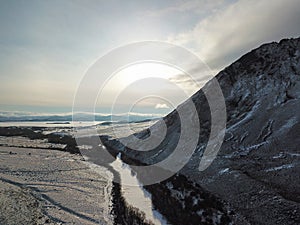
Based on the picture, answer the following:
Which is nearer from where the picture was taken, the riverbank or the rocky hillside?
the rocky hillside

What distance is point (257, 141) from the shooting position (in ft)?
133

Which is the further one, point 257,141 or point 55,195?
point 257,141

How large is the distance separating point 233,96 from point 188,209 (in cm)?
4148

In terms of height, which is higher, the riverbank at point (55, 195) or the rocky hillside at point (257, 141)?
the rocky hillside at point (257, 141)

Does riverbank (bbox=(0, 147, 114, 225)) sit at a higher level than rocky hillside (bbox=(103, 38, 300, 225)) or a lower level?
lower

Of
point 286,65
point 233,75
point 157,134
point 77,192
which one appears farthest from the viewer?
point 157,134

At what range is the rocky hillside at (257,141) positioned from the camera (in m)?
21.7

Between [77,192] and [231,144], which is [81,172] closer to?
[77,192]

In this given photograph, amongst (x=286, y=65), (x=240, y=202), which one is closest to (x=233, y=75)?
(x=286, y=65)

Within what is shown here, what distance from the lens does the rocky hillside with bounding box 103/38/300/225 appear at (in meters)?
21.7

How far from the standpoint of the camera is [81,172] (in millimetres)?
44781

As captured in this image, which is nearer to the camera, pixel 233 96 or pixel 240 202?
pixel 240 202

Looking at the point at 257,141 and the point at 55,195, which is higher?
the point at 257,141

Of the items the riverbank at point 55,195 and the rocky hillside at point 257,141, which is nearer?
the rocky hillside at point 257,141
